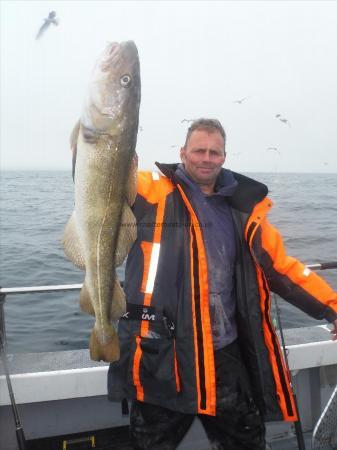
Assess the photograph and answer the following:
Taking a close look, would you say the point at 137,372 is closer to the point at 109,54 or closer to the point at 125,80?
the point at 125,80

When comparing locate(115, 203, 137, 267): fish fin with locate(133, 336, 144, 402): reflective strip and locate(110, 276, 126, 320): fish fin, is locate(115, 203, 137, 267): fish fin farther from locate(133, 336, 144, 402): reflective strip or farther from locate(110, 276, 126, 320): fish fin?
locate(133, 336, 144, 402): reflective strip

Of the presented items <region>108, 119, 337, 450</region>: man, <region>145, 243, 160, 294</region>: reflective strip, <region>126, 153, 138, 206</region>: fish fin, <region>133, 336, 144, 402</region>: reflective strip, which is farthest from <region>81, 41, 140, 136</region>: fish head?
<region>133, 336, 144, 402</region>: reflective strip

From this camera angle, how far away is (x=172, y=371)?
2621mm

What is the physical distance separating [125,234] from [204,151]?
88cm

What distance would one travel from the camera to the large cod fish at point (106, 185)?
6.52 ft

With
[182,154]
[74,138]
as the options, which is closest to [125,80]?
[74,138]

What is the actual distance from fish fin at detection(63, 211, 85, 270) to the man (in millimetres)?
476

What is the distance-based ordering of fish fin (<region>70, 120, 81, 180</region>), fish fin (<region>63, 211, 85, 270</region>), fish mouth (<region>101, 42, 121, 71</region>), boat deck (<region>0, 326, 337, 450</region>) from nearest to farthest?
fish mouth (<region>101, 42, 121, 71</region>) < fish fin (<region>70, 120, 81, 180</region>) < fish fin (<region>63, 211, 85, 270</region>) < boat deck (<region>0, 326, 337, 450</region>)

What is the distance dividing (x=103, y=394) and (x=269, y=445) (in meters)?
1.64

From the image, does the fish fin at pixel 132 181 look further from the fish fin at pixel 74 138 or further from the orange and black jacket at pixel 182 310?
the orange and black jacket at pixel 182 310

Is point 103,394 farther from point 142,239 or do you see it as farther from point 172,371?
point 142,239

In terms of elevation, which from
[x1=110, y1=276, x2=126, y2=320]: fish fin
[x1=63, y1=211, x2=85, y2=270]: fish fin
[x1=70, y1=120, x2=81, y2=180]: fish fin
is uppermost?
[x1=70, y1=120, x2=81, y2=180]: fish fin

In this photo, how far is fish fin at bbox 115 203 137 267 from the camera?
229 centimetres

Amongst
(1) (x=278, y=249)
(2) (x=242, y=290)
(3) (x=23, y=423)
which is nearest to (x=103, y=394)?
(3) (x=23, y=423)
